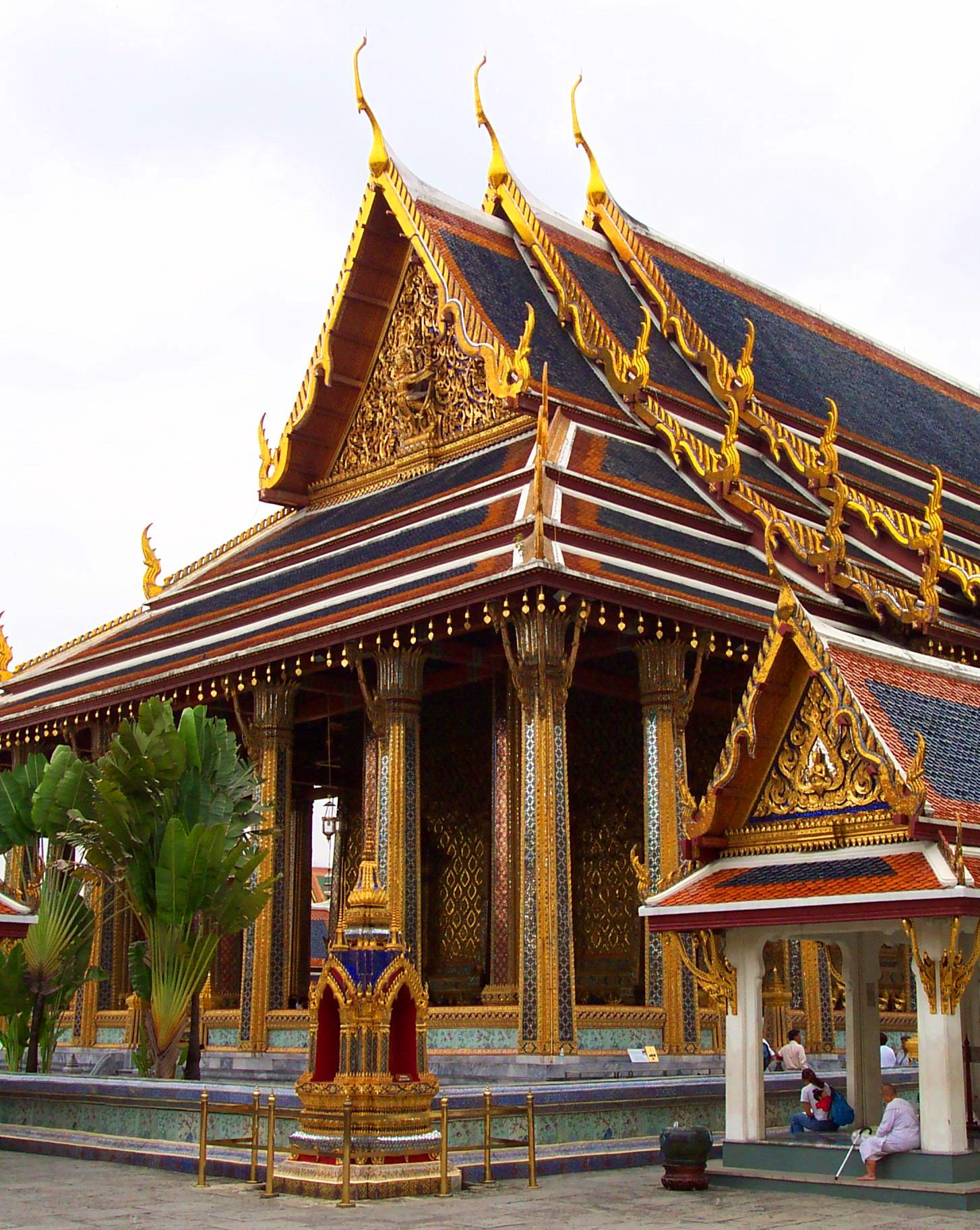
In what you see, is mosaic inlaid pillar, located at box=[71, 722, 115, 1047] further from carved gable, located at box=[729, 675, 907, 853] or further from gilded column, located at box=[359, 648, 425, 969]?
carved gable, located at box=[729, 675, 907, 853]

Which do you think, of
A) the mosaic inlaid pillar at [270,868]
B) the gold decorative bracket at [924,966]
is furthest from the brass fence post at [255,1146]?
the mosaic inlaid pillar at [270,868]

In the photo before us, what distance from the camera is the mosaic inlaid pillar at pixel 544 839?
1506cm

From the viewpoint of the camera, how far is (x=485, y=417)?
20.5m

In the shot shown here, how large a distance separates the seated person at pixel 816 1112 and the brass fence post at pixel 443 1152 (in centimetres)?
235

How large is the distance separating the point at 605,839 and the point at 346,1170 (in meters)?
10.6

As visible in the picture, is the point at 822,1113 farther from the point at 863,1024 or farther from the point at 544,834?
the point at 544,834

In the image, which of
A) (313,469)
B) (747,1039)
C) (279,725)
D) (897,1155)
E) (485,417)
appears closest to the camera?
(897,1155)

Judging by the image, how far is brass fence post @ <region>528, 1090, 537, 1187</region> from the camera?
10773 mm

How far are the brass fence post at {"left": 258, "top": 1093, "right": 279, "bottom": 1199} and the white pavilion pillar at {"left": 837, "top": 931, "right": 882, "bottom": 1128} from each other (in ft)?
12.6

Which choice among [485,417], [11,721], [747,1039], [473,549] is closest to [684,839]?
[747,1039]

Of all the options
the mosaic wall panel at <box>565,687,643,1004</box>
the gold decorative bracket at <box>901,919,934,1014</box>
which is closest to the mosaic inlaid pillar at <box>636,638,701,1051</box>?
the mosaic wall panel at <box>565,687,643,1004</box>

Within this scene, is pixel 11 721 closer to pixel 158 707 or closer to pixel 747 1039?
pixel 158 707

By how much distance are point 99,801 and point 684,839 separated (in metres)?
7.18

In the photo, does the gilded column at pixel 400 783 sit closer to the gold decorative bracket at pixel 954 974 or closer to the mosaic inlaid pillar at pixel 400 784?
the mosaic inlaid pillar at pixel 400 784
